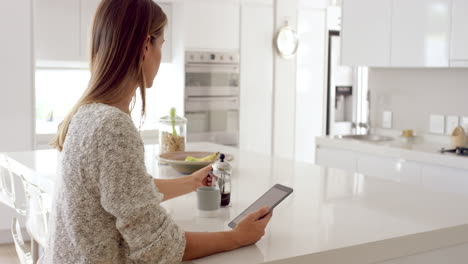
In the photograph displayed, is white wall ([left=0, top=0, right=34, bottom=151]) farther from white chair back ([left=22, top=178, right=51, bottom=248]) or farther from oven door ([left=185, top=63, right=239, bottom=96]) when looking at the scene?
white chair back ([left=22, top=178, right=51, bottom=248])

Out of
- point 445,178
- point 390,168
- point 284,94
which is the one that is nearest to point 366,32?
point 390,168

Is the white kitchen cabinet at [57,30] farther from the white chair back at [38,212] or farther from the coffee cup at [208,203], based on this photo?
the coffee cup at [208,203]

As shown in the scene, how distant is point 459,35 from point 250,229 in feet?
9.27

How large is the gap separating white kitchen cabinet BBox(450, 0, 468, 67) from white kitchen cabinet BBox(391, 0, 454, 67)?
41 mm

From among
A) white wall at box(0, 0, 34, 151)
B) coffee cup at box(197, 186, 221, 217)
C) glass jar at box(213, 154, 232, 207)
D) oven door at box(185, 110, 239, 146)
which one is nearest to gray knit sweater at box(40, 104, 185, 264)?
coffee cup at box(197, 186, 221, 217)

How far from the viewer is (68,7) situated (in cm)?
498

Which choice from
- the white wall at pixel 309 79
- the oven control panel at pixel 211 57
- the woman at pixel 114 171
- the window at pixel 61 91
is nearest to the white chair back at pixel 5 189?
the woman at pixel 114 171

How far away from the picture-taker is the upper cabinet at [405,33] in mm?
3873

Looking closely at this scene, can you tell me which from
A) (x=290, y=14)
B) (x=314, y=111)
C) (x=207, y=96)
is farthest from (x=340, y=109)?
(x=207, y=96)

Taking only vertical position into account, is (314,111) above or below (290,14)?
below

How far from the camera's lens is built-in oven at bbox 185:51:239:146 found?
5.61 m

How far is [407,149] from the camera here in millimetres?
3965

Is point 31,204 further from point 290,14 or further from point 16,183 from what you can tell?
point 290,14

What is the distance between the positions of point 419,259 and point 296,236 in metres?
0.40
